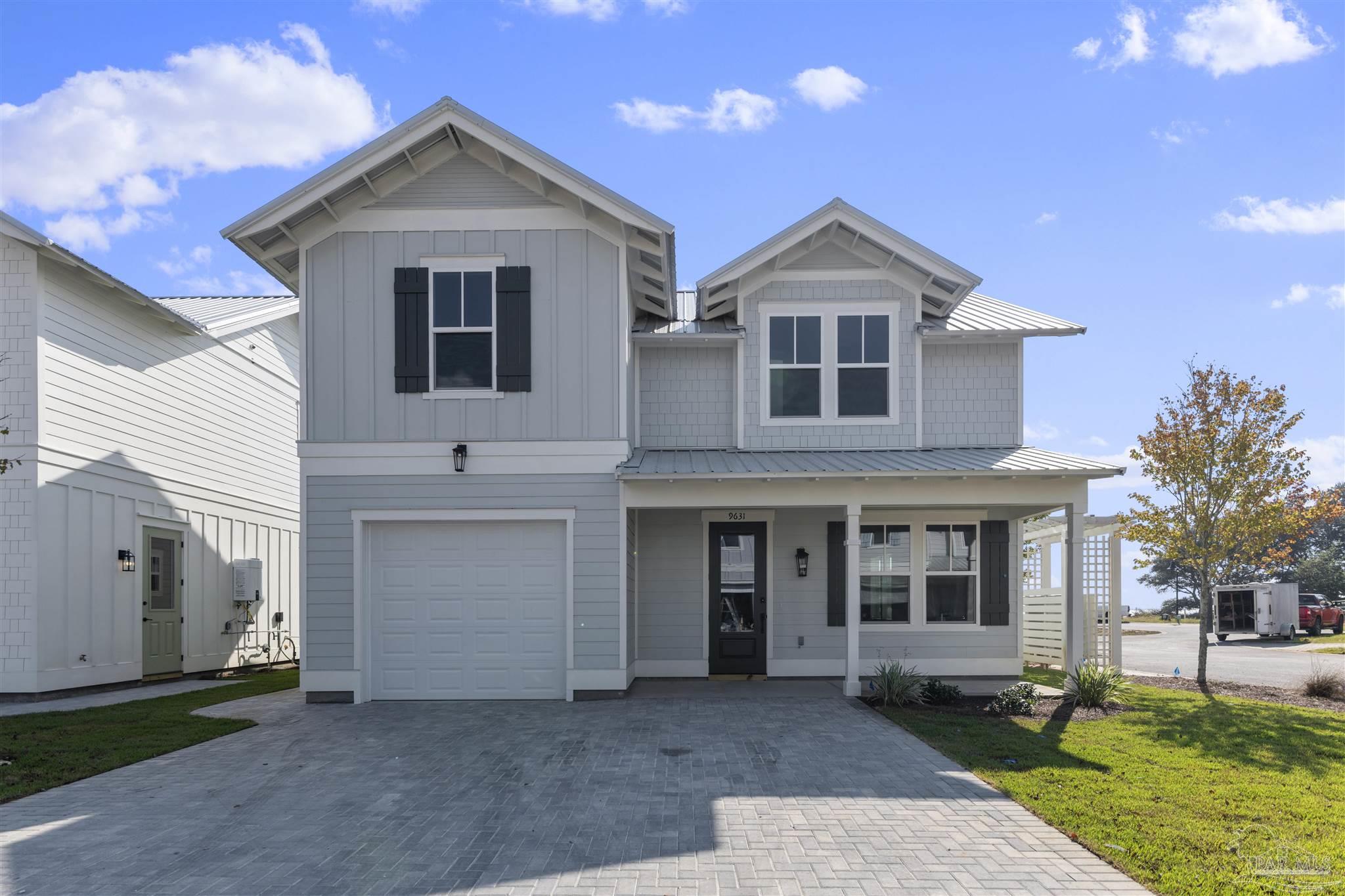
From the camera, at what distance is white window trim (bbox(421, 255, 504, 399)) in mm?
12539

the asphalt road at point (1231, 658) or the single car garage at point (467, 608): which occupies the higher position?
the single car garage at point (467, 608)

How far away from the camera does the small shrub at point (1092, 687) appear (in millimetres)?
11852

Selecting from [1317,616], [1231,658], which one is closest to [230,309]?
[1231,658]

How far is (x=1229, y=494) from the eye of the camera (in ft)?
46.2

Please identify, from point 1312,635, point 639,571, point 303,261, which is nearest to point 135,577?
point 303,261

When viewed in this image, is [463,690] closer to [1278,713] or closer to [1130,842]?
[1130,842]

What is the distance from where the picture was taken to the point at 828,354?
46.6 ft

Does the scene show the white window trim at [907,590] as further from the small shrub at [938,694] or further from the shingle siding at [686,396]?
the shingle siding at [686,396]

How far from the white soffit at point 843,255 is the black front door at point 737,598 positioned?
344cm

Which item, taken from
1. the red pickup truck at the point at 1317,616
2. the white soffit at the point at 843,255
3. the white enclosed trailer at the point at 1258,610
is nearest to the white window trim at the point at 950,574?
the white soffit at the point at 843,255

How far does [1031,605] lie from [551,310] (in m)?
10.3

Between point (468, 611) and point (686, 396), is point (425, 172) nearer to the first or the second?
point (686, 396)

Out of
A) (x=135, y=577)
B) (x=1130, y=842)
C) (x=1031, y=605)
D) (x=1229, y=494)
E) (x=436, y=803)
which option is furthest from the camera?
(x=1031, y=605)

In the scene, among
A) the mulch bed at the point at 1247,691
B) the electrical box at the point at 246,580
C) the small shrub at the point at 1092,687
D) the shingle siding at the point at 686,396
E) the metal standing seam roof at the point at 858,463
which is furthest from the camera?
the electrical box at the point at 246,580
